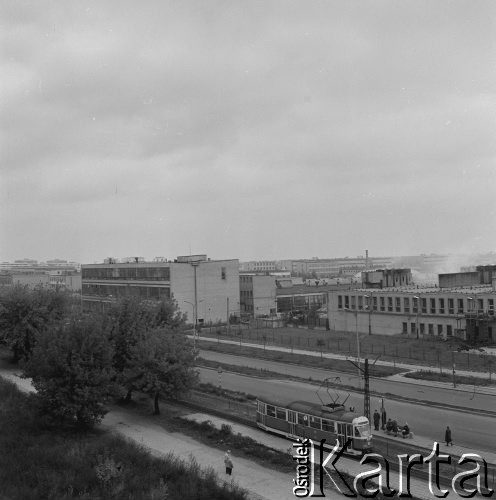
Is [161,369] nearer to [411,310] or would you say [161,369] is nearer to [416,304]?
[416,304]

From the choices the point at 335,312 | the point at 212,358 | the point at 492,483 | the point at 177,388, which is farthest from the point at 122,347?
the point at 335,312

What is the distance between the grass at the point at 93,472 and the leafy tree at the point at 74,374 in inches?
45.7

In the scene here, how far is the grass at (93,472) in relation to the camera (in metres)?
17.4

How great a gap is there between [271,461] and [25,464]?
27.9 ft

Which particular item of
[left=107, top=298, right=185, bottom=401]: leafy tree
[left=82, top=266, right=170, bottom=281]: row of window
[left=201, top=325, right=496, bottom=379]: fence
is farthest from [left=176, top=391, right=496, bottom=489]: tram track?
[left=82, top=266, right=170, bottom=281]: row of window

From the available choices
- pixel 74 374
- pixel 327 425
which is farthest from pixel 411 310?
pixel 74 374

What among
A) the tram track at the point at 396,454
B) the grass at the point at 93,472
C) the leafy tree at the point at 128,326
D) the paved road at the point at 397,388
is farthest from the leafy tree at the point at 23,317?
the tram track at the point at 396,454

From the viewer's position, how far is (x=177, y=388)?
2727cm

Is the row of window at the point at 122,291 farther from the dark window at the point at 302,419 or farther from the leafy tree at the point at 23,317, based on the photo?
the dark window at the point at 302,419

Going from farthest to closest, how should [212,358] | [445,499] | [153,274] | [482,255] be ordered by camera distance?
1. [482,255]
2. [153,274]
3. [212,358]
4. [445,499]

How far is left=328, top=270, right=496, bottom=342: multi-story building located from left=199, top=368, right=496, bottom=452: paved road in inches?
502

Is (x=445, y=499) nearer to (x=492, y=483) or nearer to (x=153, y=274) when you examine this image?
(x=492, y=483)

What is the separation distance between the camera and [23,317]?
4288cm

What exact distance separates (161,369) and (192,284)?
4631 centimetres
